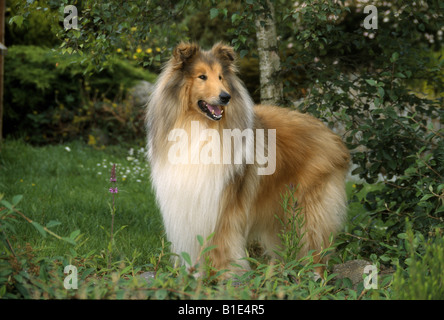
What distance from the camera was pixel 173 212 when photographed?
12.4 ft

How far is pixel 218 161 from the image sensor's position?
3.69 m

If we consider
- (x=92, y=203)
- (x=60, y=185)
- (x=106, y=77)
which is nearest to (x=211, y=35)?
(x=106, y=77)

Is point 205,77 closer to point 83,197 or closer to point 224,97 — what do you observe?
point 224,97

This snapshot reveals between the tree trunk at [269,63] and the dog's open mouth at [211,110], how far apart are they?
1.33 metres

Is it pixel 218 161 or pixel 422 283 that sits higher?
pixel 218 161

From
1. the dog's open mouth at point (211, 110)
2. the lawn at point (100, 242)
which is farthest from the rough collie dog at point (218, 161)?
the lawn at point (100, 242)

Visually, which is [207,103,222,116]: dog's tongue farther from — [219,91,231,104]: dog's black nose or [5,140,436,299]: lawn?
[5,140,436,299]: lawn

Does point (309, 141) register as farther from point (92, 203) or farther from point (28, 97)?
point (28, 97)

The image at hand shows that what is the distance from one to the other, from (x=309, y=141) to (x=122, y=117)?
5603 millimetres

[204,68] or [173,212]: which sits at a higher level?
[204,68]

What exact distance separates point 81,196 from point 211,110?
9.74 ft

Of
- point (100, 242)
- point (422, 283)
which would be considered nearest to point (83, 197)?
point (100, 242)

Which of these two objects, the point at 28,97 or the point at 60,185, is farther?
the point at 28,97
